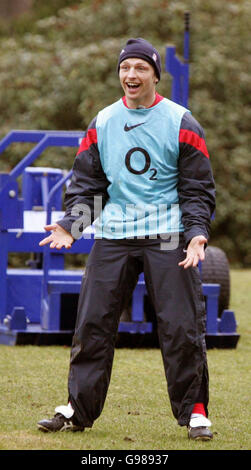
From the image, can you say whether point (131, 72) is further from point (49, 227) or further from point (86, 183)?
point (49, 227)

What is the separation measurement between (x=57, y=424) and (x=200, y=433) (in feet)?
2.15

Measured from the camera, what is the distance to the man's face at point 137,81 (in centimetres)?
466

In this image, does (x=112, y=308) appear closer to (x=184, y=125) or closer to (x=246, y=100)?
(x=184, y=125)

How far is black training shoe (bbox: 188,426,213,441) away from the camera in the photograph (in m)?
4.64

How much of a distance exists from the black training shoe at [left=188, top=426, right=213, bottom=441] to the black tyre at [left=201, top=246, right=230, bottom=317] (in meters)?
4.29

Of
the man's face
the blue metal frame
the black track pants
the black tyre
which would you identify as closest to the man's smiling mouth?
the man's face

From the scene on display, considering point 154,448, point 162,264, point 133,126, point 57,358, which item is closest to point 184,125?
point 133,126

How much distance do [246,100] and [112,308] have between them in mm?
17675

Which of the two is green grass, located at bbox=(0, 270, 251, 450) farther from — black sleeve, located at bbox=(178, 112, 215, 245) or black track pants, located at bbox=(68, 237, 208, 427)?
black sleeve, located at bbox=(178, 112, 215, 245)

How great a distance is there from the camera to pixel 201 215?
15.1 feet

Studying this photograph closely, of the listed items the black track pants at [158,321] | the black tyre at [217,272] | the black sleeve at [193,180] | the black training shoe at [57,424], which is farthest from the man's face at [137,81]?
the black tyre at [217,272]

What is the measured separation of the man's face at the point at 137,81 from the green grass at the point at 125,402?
60.1 inches

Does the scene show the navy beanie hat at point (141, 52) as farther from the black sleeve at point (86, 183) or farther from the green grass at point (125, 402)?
the green grass at point (125, 402)

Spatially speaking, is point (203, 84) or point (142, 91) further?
point (203, 84)
